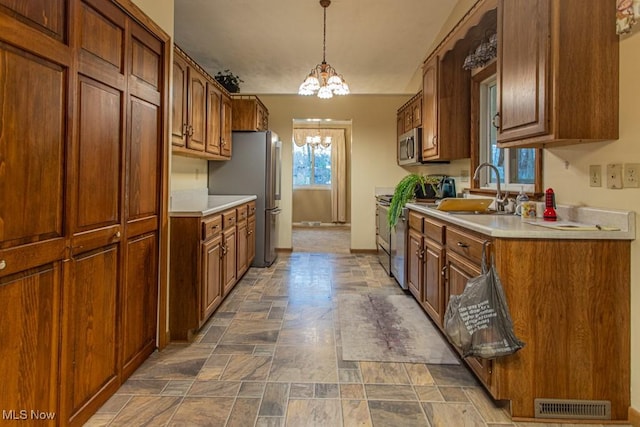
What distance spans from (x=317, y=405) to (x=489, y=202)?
1918 millimetres

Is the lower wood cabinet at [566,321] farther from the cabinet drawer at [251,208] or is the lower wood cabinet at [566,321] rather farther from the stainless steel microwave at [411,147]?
the cabinet drawer at [251,208]

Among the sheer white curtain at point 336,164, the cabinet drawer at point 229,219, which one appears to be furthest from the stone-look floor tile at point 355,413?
the sheer white curtain at point 336,164

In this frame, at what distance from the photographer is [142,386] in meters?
2.02

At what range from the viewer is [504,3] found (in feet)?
7.26

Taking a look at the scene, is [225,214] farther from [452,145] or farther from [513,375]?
[513,375]

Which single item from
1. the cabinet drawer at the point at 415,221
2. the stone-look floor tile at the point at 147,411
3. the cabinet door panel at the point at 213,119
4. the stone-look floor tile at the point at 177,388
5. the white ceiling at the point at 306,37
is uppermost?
the white ceiling at the point at 306,37

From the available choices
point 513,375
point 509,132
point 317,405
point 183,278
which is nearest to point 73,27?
point 183,278

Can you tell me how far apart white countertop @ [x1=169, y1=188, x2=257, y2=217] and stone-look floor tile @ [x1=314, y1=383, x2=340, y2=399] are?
1.40 meters

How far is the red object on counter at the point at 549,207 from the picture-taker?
2.16m

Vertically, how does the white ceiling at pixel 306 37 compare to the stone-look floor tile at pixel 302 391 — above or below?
above

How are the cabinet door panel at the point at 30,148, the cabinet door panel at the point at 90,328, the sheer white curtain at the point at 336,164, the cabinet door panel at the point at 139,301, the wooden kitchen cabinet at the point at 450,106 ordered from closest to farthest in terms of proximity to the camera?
1. the cabinet door panel at the point at 30,148
2. the cabinet door panel at the point at 90,328
3. the cabinet door panel at the point at 139,301
4. the wooden kitchen cabinet at the point at 450,106
5. the sheer white curtain at the point at 336,164

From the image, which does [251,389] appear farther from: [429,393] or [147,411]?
[429,393]

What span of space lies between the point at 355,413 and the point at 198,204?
240 centimetres

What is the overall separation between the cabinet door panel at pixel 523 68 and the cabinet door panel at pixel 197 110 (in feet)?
8.01
